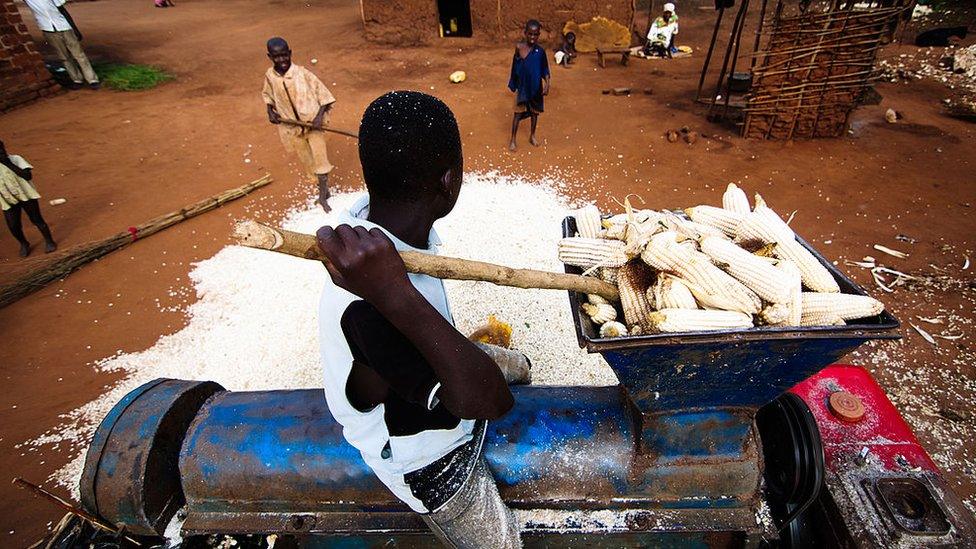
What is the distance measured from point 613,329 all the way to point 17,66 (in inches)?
567

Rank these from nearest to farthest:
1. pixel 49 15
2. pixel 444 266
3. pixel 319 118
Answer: pixel 444 266 → pixel 319 118 → pixel 49 15

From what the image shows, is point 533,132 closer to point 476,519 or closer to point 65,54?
point 476,519

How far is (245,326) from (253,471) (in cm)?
288

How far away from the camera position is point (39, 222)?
19.5 ft

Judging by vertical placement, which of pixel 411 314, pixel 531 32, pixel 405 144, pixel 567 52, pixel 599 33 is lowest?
pixel 567 52

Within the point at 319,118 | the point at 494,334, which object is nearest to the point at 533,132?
the point at 319,118

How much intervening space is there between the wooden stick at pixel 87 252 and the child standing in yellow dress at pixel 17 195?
711 millimetres

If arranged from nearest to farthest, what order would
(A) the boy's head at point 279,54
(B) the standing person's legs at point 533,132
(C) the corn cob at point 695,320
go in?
(C) the corn cob at point 695,320, (A) the boy's head at point 279,54, (B) the standing person's legs at point 533,132

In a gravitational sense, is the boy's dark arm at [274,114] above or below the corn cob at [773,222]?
below

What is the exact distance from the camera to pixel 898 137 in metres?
8.10

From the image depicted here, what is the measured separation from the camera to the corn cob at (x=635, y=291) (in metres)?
1.96

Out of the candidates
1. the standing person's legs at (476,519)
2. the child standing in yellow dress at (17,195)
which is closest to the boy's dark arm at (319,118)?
the child standing in yellow dress at (17,195)

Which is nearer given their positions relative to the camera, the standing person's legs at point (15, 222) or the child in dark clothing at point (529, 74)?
the standing person's legs at point (15, 222)

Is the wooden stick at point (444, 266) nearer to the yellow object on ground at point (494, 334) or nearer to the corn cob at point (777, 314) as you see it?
the corn cob at point (777, 314)
